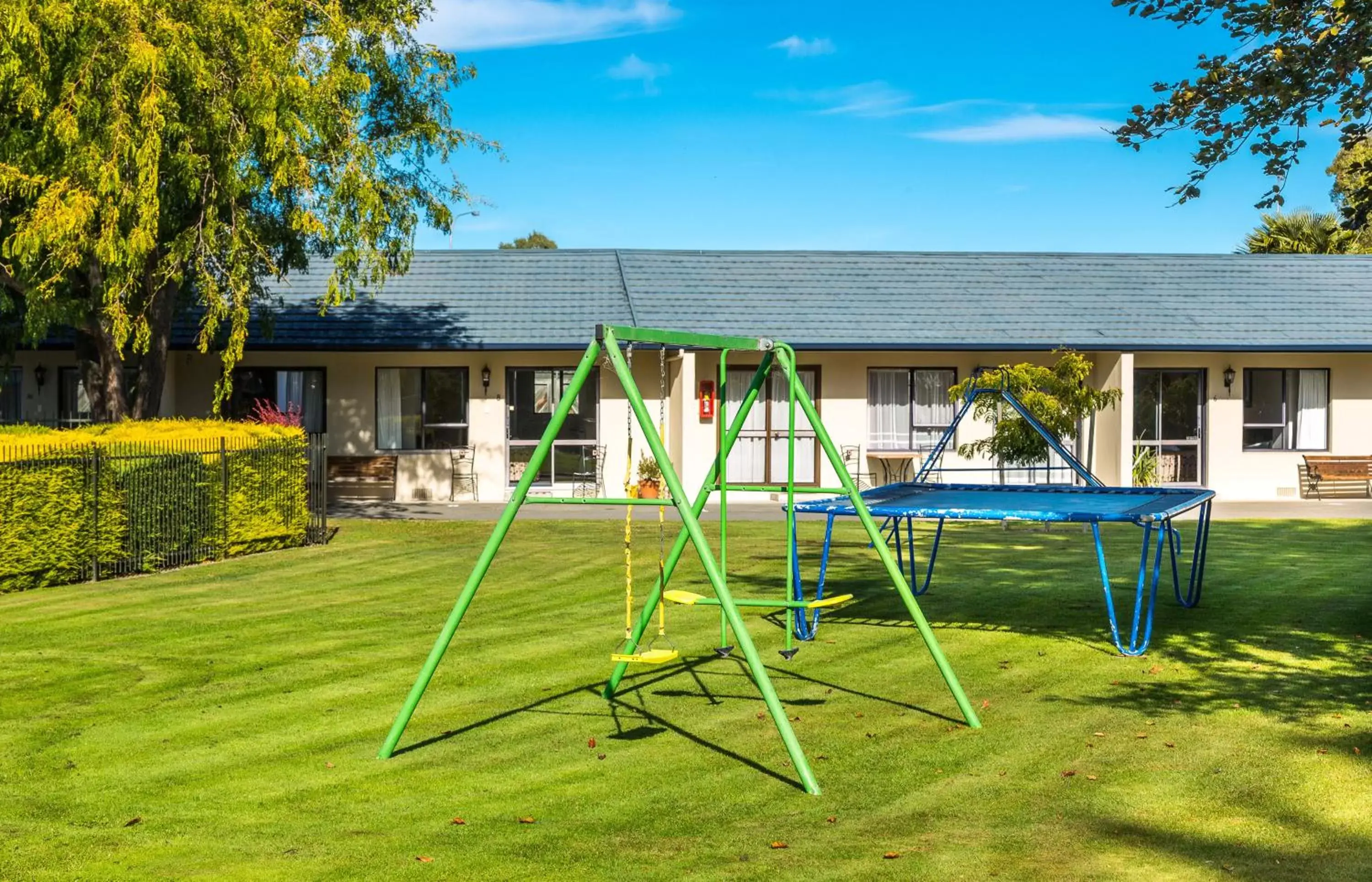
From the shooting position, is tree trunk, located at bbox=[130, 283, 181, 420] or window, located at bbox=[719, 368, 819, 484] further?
window, located at bbox=[719, 368, 819, 484]

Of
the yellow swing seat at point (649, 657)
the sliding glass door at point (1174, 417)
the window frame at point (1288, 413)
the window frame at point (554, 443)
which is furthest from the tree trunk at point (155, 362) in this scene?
the window frame at point (1288, 413)

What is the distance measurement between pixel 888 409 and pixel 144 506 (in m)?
14.6

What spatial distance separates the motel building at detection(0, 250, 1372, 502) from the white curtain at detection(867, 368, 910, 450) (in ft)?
0.10

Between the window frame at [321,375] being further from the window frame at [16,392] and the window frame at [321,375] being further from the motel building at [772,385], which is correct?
the window frame at [16,392]

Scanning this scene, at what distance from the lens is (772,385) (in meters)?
25.6

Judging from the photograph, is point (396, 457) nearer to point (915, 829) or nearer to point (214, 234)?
point (214, 234)

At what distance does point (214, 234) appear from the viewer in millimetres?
17453

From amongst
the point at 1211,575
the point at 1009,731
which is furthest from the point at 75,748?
the point at 1211,575

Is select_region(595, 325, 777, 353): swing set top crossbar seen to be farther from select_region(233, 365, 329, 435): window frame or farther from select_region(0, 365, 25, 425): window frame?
select_region(0, 365, 25, 425): window frame

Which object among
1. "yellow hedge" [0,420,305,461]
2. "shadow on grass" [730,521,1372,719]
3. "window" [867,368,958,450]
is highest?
"window" [867,368,958,450]

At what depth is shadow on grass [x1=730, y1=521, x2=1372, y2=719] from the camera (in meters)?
9.61

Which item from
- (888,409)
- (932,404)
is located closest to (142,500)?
(888,409)

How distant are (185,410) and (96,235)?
29.7 ft

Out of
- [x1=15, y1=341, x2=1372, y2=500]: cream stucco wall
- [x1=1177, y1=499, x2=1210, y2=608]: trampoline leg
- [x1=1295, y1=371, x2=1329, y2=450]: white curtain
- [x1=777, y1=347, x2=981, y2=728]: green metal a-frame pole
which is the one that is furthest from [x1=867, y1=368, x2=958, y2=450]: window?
[x1=777, y1=347, x2=981, y2=728]: green metal a-frame pole
